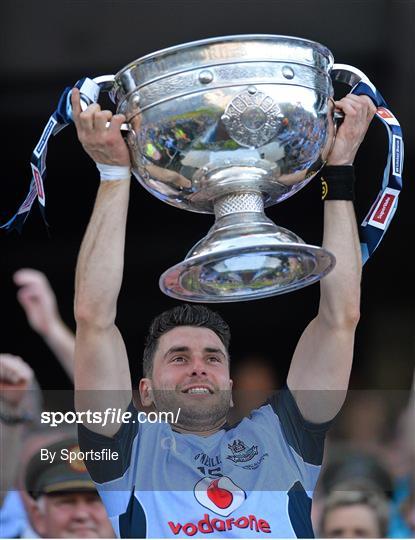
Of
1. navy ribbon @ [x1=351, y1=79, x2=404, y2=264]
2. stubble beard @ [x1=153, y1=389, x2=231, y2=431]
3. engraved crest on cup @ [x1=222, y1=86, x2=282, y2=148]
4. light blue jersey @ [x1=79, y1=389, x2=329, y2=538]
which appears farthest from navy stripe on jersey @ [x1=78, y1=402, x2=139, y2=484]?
engraved crest on cup @ [x1=222, y1=86, x2=282, y2=148]

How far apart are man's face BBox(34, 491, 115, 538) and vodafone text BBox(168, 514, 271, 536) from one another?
314 mm

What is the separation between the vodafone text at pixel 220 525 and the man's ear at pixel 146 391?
283 millimetres

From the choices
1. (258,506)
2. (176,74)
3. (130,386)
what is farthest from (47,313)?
(176,74)

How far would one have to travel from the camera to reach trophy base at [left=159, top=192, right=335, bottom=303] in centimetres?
196

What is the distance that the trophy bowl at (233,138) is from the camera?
199 centimetres

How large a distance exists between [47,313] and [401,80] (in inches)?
38.1

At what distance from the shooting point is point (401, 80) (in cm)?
269

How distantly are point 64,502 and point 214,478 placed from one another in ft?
1.33

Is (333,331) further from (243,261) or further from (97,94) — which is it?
(97,94)

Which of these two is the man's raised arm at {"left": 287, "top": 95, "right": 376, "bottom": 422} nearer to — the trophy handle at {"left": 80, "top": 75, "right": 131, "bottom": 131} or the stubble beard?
the stubble beard

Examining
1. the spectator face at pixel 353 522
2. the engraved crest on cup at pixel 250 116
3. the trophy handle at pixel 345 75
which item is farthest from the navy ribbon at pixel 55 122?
the spectator face at pixel 353 522

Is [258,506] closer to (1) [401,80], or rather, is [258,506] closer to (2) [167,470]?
(2) [167,470]

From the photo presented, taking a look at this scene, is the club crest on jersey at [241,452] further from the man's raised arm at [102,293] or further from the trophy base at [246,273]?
the trophy base at [246,273]

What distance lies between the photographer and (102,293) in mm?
2342
